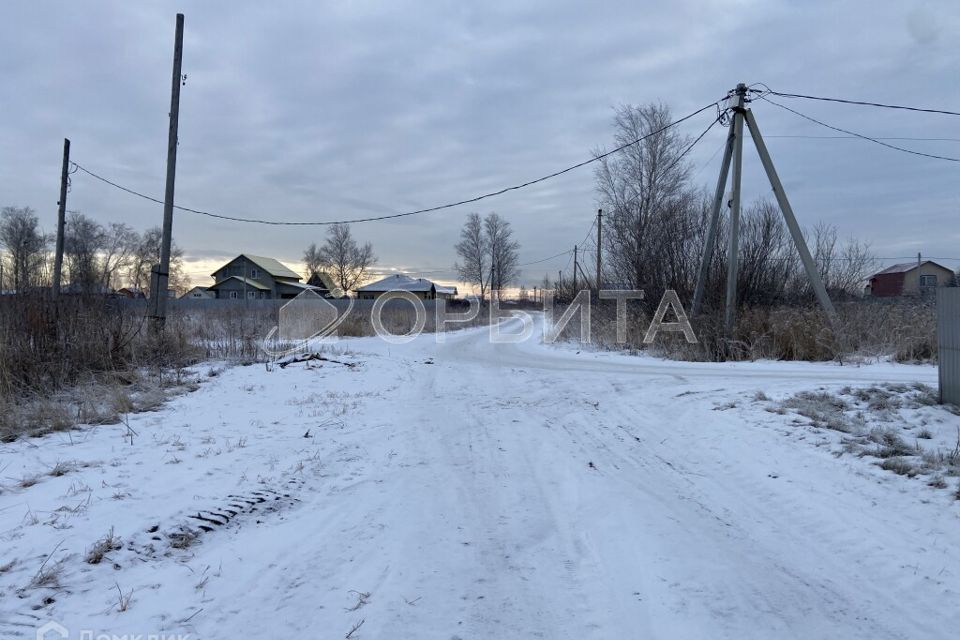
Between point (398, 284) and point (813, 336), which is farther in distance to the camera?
point (398, 284)

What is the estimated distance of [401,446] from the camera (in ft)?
19.1

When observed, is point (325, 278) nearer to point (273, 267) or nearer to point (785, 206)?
point (273, 267)

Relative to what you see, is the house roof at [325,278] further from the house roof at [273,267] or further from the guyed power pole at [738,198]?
the guyed power pole at [738,198]

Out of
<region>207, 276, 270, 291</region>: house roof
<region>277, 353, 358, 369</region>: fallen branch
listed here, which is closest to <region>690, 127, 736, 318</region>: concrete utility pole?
<region>277, 353, 358, 369</region>: fallen branch

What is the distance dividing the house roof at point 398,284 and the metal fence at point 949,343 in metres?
74.7

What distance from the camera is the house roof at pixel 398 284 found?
3174 inches

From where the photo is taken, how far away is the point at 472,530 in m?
3.65

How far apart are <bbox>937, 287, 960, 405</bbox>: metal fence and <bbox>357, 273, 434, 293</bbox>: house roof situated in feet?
245

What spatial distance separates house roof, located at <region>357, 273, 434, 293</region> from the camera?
8062 centimetres

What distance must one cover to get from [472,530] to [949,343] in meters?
6.51

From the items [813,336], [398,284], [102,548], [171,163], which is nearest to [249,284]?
[398,284]

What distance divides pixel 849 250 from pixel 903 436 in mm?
23511

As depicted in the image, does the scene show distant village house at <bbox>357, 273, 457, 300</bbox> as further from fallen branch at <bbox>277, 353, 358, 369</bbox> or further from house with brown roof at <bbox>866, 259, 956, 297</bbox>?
fallen branch at <bbox>277, 353, 358, 369</bbox>

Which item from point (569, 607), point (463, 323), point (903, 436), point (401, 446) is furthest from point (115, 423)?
point (463, 323)
